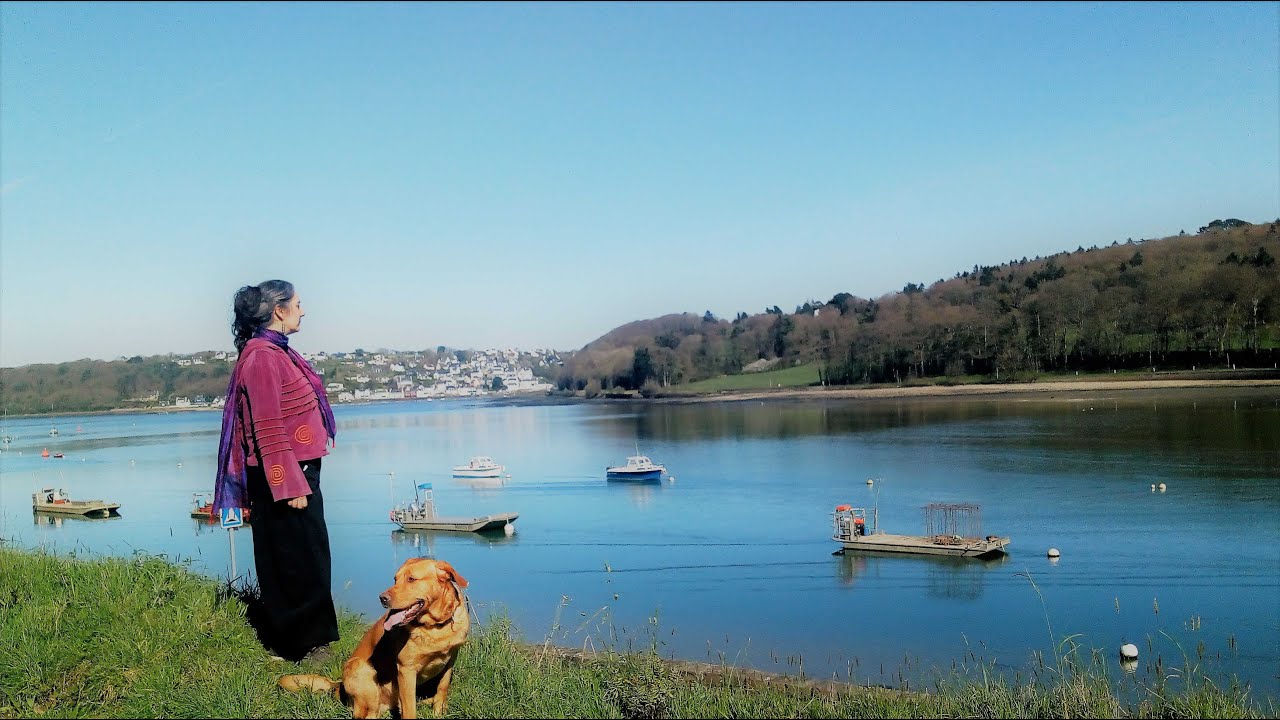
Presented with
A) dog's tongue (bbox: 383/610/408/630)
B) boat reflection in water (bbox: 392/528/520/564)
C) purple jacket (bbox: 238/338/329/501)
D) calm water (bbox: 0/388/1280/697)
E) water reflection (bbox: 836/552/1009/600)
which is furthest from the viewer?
boat reflection in water (bbox: 392/528/520/564)

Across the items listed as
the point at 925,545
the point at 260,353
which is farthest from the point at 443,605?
the point at 925,545

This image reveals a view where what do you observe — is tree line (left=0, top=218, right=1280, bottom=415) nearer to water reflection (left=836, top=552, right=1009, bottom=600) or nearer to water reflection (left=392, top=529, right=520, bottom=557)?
water reflection (left=392, top=529, right=520, bottom=557)

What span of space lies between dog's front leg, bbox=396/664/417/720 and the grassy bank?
1.02ft

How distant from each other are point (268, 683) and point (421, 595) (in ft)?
4.70

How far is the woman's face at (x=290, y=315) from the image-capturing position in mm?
4965

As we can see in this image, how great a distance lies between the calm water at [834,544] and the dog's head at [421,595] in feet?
11.1

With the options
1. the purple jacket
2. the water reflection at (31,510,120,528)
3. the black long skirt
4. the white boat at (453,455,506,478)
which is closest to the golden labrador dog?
the black long skirt

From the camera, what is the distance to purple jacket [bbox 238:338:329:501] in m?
4.63

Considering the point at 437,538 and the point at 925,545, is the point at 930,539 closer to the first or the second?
the point at 925,545

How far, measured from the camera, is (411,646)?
12.4 feet

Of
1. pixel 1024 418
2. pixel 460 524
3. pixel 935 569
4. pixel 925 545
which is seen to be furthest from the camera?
pixel 1024 418

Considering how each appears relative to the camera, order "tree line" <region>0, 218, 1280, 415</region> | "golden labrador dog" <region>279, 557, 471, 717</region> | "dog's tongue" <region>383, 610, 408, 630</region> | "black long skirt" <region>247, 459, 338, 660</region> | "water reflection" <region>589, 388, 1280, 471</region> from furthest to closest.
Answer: "tree line" <region>0, 218, 1280, 415</region>, "water reflection" <region>589, 388, 1280, 471</region>, "black long skirt" <region>247, 459, 338, 660</region>, "golden labrador dog" <region>279, 557, 471, 717</region>, "dog's tongue" <region>383, 610, 408, 630</region>

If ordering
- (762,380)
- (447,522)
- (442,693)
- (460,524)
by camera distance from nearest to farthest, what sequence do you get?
(442,693) → (460,524) → (447,522) → (762,380)

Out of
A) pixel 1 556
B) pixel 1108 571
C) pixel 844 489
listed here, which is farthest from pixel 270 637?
pixel 844 489
